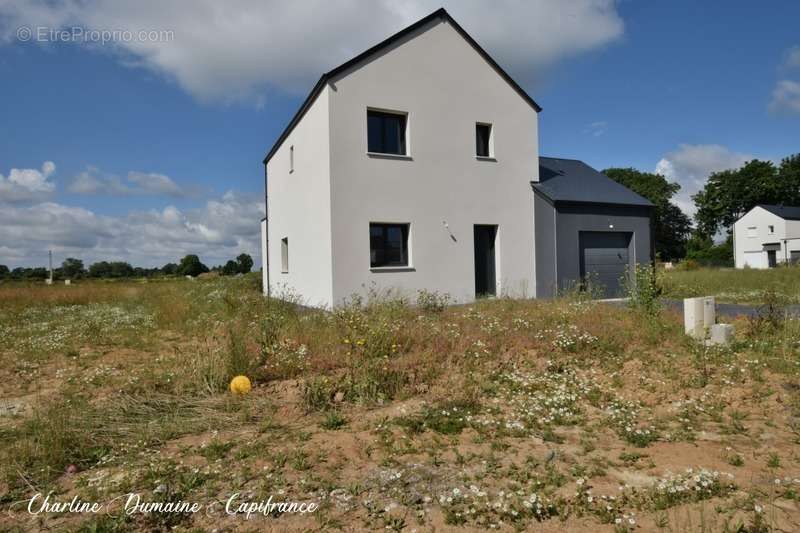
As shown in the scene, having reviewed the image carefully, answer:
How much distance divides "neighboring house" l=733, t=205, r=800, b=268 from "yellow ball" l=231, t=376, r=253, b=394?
49006 millimetres

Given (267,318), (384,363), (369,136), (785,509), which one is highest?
(369,136)

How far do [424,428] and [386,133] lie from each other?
10.1 metres

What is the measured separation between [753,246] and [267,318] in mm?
55900

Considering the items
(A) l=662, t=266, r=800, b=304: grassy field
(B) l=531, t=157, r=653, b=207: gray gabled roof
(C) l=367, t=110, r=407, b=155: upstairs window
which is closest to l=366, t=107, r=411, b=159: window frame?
(C) l=367, t=110, r=407, b=155: upstairs window

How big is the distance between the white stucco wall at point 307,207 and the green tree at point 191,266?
48424mm

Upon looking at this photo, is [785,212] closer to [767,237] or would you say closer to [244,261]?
[767,237]

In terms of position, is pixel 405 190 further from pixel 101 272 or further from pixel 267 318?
pixel 101 272

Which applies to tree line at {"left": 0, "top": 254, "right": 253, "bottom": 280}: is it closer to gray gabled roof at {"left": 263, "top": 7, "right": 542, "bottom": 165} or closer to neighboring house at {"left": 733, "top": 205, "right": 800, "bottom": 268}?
gray gabled roof at {"left": 263, "top": 7, "right": 542, "bottom": 165}

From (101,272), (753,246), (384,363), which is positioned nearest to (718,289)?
(384,363)

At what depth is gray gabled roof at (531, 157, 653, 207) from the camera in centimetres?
1398

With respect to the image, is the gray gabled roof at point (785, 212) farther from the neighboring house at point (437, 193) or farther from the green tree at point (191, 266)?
the green tree at point (191, 266)

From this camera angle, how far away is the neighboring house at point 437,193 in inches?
467

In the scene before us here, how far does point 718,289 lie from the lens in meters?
16.2

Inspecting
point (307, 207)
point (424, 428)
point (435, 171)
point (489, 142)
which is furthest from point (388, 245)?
point (424, 428)
